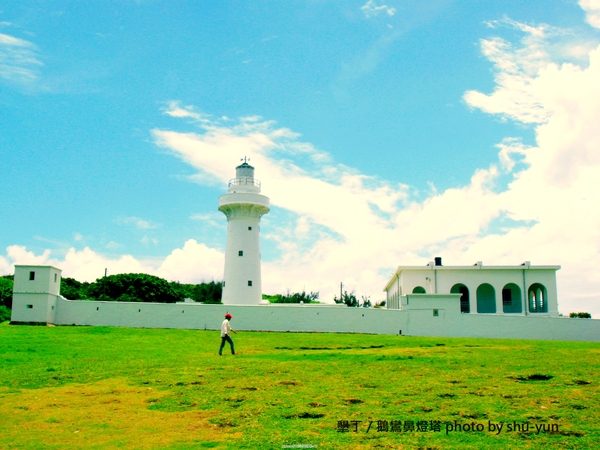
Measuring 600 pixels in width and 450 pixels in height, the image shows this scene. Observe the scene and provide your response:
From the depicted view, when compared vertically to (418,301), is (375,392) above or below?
below

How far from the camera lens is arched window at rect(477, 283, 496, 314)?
40000mm

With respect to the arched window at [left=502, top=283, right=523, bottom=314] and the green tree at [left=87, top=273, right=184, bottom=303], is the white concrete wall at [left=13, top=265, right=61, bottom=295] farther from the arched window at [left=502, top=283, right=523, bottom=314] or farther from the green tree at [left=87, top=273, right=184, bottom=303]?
the arched window at [left=502, top=283, right=523, bottom=314]

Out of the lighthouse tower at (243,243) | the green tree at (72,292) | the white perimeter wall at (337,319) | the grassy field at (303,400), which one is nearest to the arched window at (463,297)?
the white perimeter wall at (337,319)

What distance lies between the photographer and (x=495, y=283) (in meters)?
38.5

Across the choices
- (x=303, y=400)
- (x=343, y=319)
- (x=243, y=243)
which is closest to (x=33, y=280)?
(x=243, y=243)

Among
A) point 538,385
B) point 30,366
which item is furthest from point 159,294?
point 538,385

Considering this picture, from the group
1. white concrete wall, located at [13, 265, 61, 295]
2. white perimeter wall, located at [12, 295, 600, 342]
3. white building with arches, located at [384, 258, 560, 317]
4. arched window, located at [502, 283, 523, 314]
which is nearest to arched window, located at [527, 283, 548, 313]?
white building with arches, located at [384, 258, 560, 317]

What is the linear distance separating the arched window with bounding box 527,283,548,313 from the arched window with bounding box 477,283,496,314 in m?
2.55

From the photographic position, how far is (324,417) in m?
9.50

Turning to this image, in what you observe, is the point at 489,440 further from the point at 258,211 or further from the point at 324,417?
the point at 258,211

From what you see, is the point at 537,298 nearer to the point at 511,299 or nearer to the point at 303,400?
the point at 511,299

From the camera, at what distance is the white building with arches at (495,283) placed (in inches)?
1500

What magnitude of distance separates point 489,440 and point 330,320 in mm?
24916

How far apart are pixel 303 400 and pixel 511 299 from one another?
32239 millimetres
